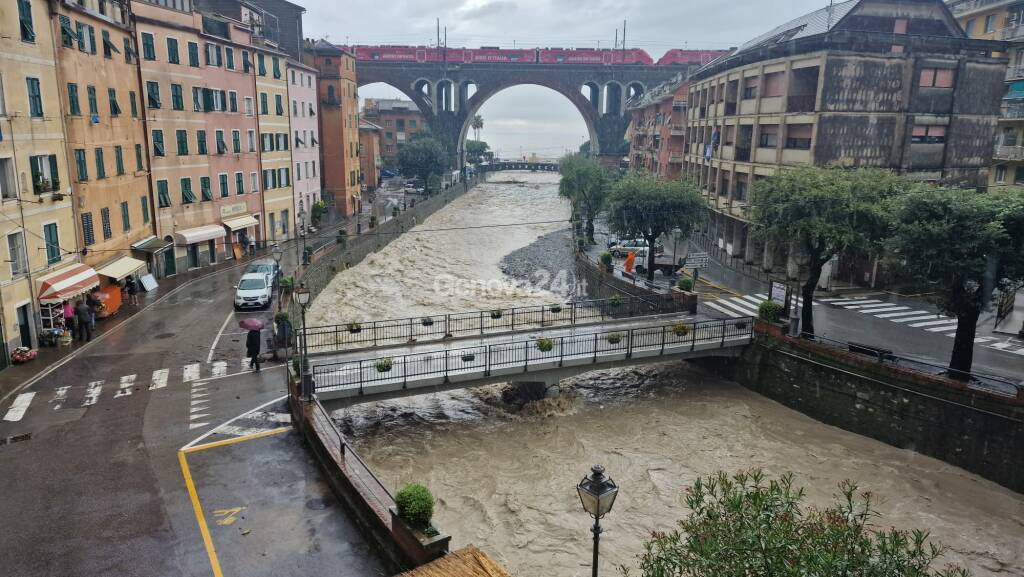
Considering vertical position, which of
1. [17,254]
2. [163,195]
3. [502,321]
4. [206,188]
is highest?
[206,188]

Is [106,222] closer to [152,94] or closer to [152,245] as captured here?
[152,245]

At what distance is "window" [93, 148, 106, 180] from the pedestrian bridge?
14910 millimetres

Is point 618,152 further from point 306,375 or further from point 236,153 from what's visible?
point 306,375

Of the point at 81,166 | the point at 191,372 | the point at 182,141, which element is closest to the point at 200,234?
the point at 182,141

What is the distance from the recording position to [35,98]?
A: 985 inches

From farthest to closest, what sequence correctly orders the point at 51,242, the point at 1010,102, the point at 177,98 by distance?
the point at 1010,102
the point at 177,98
the point at 51,242

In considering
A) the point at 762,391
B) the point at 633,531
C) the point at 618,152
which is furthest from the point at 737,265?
the point at 618,152

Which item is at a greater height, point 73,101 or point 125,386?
point 73,101

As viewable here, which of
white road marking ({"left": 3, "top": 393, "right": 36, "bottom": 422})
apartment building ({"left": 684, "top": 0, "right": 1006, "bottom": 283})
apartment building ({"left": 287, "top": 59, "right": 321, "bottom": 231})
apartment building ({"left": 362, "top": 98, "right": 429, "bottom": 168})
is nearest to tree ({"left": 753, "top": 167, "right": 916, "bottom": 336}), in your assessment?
apartment building ({"left": 684, "top": 0, "right": 1006, "bottom": 283})

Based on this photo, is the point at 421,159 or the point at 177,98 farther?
the point at 421,159

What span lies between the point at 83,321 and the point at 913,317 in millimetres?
35828

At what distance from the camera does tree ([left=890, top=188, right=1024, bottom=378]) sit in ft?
62.6

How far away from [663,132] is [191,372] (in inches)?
2198

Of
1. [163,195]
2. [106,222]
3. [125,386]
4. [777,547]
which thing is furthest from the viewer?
[163,195]
